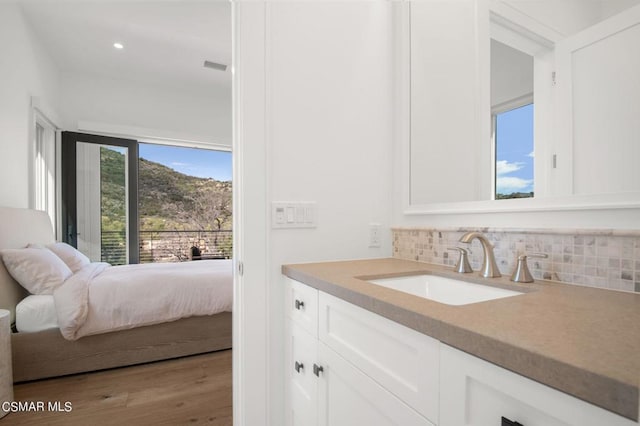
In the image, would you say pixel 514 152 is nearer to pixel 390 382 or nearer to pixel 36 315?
pixel 390 382

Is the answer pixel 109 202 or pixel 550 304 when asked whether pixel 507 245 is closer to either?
pixel 550 304

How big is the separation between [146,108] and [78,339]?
3.47m

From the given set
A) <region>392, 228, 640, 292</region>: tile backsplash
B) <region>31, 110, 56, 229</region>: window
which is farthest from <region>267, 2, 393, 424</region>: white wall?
<region>31, 110, 56, 229</region>: window

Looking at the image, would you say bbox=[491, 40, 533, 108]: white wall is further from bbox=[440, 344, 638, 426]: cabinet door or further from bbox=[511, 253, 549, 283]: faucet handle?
bbox=[440, 344, 638, 426]: cabinet door

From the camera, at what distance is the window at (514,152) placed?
1.00 meters

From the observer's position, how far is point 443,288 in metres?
1.10

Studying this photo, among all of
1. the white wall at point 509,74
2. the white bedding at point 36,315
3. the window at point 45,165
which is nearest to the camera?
the white wall at point 509,74

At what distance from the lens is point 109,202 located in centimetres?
413

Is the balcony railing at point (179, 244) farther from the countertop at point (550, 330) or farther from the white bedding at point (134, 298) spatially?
the countertop at point (550, 330)

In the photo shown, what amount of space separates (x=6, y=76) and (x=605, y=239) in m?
3.97

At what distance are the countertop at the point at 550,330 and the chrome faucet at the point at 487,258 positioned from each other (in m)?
0.08

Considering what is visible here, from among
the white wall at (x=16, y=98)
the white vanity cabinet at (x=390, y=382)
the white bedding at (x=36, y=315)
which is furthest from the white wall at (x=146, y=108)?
the white vanity cabinet at (x=390, y=382)

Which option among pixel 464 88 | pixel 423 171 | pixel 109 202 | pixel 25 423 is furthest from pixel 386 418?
pixel 109 202

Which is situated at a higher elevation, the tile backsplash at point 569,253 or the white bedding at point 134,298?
the tile backsplash at point 569,253
